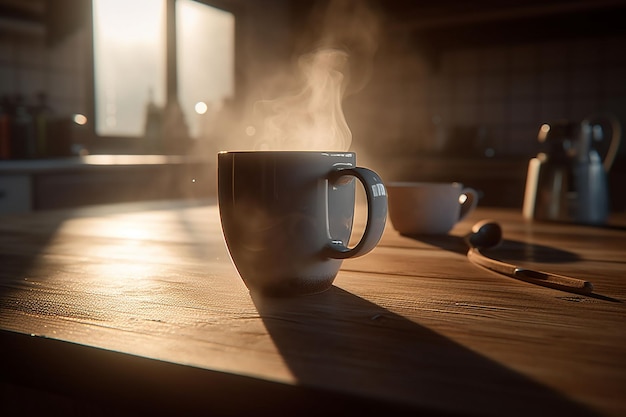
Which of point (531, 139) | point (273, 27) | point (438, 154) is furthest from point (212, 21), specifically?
point (531, 139)

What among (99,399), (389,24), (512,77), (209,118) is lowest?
(99,399)

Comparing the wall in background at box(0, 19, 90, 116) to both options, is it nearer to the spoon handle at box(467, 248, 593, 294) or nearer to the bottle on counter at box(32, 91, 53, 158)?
the bottle on counter at box(32, 91, 53, 158)

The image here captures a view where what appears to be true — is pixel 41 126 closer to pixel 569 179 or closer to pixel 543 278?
pixel 569 179

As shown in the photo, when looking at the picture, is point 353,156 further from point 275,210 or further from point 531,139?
point 531,139

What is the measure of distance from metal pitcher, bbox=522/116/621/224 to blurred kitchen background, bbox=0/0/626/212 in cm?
163

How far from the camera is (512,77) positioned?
3.68m

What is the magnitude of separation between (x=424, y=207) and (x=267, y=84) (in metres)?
3.48

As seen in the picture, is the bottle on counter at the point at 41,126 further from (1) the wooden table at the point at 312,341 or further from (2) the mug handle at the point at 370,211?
(2) the mug handle at the point at 370,211

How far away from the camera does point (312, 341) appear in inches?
14.4

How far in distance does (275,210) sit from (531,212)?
833 mm

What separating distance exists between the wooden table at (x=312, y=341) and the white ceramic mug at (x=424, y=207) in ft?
0.75

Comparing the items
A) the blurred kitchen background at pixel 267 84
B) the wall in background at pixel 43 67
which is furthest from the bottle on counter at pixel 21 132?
the wall in background at pixel 43 67

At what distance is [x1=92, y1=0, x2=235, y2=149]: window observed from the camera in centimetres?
314

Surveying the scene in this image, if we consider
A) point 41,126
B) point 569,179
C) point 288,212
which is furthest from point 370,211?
point 41,126
